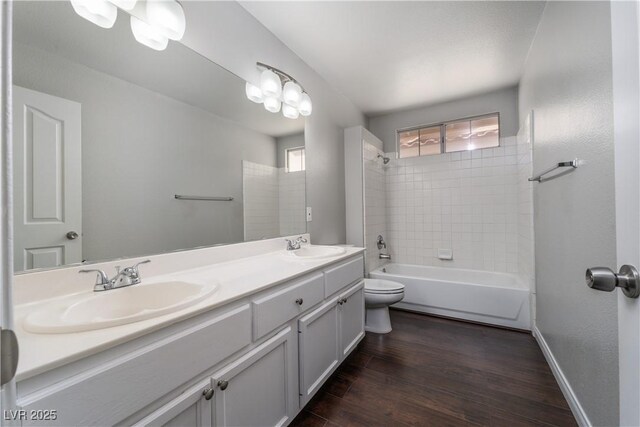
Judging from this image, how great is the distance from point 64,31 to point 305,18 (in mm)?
1386

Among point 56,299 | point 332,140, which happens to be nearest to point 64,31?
point 56,299

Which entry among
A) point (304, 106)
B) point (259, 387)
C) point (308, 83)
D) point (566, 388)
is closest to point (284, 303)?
point (259, 387)

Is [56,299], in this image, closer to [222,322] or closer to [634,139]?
[222,322]

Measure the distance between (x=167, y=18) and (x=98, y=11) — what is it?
0.83ft

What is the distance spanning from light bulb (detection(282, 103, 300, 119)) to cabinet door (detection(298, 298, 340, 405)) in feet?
4.65

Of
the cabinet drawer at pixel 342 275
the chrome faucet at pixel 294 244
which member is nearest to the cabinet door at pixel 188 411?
the cabinet drawer at pixel 342 275

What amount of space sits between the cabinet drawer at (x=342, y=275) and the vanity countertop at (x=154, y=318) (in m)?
0.10

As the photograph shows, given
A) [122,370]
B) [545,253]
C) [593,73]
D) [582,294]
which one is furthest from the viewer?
[545,253]

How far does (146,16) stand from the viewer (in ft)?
3.77

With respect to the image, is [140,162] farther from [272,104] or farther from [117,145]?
[272,104]

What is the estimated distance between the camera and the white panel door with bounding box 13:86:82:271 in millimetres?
833

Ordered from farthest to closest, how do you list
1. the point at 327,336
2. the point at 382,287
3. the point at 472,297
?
1. the point at 472,297
2. the point at 382,287
3. the point at 327,336

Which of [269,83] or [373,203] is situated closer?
[269,83]

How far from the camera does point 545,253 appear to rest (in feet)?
5.85
